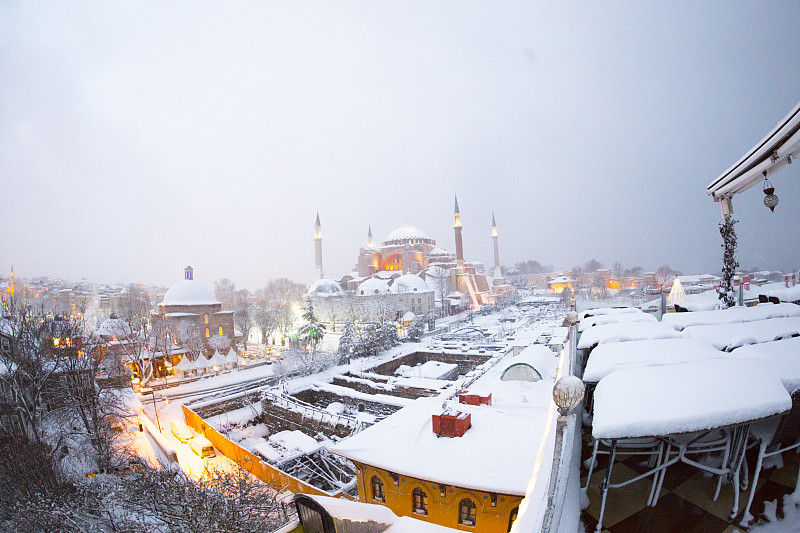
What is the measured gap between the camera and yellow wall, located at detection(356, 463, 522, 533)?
6.99m

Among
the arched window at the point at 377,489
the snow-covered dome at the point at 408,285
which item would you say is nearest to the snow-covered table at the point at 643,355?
the arched window at the point at 377,489

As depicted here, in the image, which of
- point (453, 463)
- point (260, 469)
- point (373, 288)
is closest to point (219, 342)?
point (373, 288)

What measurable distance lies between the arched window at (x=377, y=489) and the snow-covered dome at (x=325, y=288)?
135ft

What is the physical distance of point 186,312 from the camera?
29.7 meters

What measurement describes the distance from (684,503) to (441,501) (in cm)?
694

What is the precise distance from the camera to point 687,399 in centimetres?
157

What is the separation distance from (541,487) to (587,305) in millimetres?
7934

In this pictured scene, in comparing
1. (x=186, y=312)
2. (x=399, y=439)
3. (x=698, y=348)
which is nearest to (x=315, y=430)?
(x=399, y=439)

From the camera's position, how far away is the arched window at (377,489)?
27.5ft

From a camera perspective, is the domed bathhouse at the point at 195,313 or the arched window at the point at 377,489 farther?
the domed bathhouse at the point at 195,313

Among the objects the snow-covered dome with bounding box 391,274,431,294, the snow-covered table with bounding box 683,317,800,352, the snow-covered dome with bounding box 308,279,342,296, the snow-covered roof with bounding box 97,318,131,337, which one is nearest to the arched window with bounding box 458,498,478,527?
the snow-covered table with bounding box 683,317,800,352

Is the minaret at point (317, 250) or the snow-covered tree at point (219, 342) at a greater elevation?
the minaret at point (317, 250)

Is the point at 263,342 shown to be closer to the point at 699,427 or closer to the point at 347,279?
the point at 347,279

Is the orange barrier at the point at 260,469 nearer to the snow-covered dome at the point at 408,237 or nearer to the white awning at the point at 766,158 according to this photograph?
the white awning at the point at 766,158
